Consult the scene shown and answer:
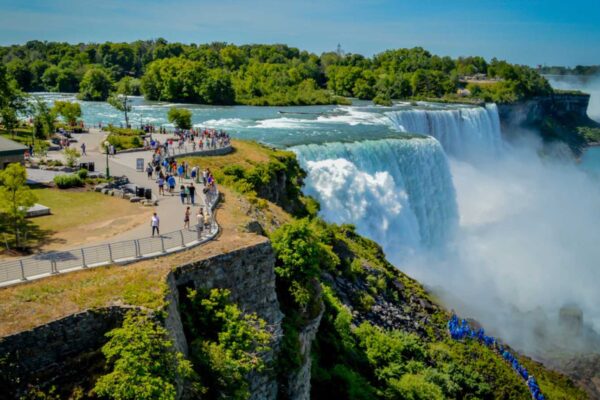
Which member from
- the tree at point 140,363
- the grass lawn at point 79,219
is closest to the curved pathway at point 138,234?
the grass lawn at point 79,219

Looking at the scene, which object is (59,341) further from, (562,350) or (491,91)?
(491,91)

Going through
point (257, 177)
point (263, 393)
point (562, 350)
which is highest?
point (257, 177)

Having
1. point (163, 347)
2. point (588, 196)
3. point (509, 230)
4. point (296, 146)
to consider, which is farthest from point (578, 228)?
point (163, 347)

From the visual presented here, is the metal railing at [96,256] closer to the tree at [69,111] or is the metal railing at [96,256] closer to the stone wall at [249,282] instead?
the stone wall at [249,282]

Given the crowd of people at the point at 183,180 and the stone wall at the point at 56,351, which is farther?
the crowd of people at the point at 183,180

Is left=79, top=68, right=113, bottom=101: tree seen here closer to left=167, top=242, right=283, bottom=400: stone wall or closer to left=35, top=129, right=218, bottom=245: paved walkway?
left=35, top=129, right=218, bottom=245: paved walkway

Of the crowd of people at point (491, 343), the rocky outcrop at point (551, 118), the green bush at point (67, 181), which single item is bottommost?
the crowd of people at point (491, 343)

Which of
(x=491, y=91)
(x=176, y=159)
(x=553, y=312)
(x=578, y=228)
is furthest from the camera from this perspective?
(x=491, y=91)
